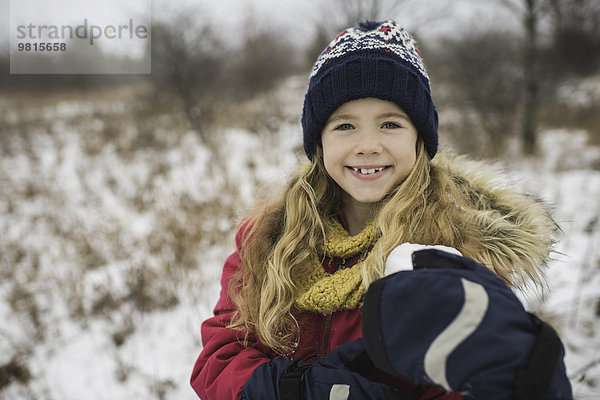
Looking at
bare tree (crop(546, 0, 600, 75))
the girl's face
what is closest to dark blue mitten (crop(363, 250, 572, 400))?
the girl's face

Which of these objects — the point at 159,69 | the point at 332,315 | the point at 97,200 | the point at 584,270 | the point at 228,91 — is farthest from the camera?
the point at 228,91

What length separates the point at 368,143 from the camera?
120 centimetres

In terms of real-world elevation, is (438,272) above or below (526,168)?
below

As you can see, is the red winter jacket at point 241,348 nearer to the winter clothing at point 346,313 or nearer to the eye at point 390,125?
the winter clothing at point 346,313

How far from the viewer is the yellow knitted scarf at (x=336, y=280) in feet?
3.61

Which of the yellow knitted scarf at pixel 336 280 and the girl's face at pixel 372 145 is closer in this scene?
the yellow knitted scarf at pixel 336 280

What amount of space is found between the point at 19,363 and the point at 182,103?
7341mm

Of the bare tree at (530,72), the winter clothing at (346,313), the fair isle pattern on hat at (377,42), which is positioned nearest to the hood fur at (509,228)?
the winter clothing at (346,313)

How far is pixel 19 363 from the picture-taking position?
2664 millimetres

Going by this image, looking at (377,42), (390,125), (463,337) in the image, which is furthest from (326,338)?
(377,42)

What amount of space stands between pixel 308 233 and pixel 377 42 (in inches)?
31.5

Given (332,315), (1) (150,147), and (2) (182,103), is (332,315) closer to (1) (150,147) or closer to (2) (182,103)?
(1) (150,147)

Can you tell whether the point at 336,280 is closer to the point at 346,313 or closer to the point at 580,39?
the point at 346,313

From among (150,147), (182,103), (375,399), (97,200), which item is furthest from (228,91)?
(375,399)
